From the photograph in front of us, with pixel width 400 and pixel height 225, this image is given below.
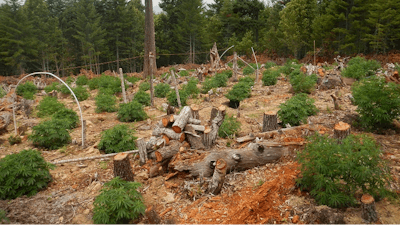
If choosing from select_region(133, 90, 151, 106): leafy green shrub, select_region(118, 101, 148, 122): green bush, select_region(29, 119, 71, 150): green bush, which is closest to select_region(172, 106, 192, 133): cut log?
select_region(29, 119, 71, 150): green bush

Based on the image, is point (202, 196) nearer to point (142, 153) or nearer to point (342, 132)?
point (142, 153)

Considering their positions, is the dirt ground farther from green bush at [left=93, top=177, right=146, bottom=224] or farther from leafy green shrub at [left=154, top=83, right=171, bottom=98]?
leafy green shrub at [left=154, top=83, right=171, bottom=98]

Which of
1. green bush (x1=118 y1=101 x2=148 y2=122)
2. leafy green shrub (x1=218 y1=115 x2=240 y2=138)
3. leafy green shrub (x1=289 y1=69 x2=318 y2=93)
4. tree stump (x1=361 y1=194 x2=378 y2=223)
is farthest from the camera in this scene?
leafy green shrub (x1=289 y1=69 x2=318 y2=93)

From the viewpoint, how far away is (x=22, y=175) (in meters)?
4.27

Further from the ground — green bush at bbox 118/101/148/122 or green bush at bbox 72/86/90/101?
green bush at bbox 72/86/90/101

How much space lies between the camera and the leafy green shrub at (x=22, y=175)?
13.7ft

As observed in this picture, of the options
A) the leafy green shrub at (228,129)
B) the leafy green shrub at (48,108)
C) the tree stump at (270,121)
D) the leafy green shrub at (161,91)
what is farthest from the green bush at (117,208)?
the leafy green shrub at (161,91)

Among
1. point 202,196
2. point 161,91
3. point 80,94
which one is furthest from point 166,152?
point 80,94

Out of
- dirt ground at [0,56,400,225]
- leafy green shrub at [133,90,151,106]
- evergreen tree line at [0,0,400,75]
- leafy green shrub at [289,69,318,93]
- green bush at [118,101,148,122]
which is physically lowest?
dirt ground at [0,56,400,225]

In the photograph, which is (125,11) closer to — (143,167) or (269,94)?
(269,94)

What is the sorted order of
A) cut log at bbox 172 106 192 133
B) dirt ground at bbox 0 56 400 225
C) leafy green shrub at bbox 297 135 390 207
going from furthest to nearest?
cut log at bbox 172 106 192 133
dirt ground at bbox 0 56 400 225
leafy green shrub at bbox 297 135 390 207

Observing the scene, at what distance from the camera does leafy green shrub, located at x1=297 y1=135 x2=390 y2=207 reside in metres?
3.15

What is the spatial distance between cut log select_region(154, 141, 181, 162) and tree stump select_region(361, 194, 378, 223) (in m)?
3.11

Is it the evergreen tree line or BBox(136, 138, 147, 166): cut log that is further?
the evergreen tree line
